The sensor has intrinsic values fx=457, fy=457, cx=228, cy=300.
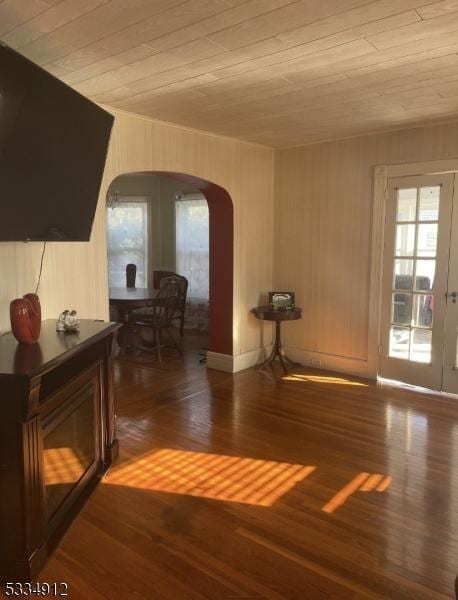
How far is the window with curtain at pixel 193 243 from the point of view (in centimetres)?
715

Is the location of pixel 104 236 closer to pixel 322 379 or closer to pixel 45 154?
pixel 45 154

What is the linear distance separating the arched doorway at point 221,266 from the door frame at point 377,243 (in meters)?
1.46

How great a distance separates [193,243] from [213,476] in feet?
16.1

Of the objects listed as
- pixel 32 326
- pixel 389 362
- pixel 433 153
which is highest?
pixel 433 153

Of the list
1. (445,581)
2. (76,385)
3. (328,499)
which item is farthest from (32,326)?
(445,581)

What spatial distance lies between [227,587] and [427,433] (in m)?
2.16

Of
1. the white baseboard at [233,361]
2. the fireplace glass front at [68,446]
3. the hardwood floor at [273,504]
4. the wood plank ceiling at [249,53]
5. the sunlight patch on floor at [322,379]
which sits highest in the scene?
the wood plank ceiling at [249,53]

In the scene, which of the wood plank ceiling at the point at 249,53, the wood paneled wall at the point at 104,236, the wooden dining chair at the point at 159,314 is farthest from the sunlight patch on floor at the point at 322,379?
the wood plank ceiling at the point at 249,53

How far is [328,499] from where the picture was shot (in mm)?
2590

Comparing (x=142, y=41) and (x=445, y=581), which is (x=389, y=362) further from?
(x=142, y=41)

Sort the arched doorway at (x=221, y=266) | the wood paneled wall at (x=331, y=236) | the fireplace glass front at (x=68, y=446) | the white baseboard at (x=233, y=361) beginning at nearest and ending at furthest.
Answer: the fireplace glass front at (x=68, y=446) → the wood paneled wall at (x=331, y=236) → the arched doorway at (x=221, y=266) → the white baseboard at (x=233, y=361)

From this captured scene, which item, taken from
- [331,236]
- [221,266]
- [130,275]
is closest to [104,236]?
[221,266]

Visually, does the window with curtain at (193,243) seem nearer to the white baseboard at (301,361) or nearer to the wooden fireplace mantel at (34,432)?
the white baseboard at (301,361)

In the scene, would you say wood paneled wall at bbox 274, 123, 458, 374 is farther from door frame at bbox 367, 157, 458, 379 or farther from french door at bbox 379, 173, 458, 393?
french door at bbox 379, 173, 458, 393
